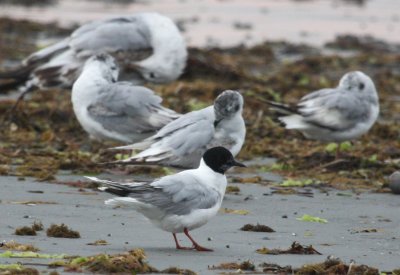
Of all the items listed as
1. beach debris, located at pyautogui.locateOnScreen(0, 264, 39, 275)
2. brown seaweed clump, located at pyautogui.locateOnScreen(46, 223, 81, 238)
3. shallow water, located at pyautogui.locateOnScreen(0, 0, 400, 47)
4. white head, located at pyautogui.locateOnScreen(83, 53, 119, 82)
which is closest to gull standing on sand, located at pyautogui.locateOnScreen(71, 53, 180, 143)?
white head, located at pyautogui.locateOnScreen(83, 53, 119, 82)

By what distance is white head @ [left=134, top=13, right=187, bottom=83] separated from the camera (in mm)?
12766

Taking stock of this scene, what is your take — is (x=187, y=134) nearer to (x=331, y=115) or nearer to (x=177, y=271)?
(x=331, y=115)

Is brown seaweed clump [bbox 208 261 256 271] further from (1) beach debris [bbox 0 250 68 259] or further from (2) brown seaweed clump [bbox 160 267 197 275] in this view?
(1) beach debris [bbox 0 250 68 259]

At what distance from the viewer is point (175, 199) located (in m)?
6.81

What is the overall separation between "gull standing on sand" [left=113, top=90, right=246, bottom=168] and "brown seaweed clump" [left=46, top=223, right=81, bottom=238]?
2.14 meters

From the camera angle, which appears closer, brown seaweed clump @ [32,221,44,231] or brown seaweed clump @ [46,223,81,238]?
brown seaweed clump @ [46,223,81,238]

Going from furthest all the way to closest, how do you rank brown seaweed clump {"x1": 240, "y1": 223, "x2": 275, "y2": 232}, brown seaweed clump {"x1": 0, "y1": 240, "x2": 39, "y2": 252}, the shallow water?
the shallow water
brown seaweed clump {"x1": 240, "y1": 223, "x2": 275, "y2": 232}
brown seaweed clump {"x1": 0, "y1": 240, "x2": 39, "y2": 252}

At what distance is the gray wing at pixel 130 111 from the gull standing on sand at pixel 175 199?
2898 millimetres

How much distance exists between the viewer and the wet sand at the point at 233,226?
6.38 meters

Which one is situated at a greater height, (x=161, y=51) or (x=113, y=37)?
(x=113, y=37)

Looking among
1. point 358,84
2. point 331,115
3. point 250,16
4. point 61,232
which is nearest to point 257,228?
point 61,232

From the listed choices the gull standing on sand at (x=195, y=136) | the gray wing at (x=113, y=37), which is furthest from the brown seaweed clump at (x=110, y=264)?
the gray wing at (x=113, y=37)

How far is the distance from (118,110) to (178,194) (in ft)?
11.1

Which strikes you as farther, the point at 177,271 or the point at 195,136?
the point at 195,136
